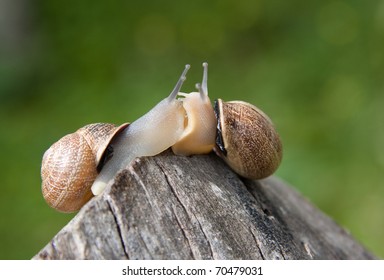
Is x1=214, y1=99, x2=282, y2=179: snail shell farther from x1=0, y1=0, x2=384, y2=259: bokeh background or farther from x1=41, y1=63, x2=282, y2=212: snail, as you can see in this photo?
x1=0, y1=0, x2=384, y2=259: bokeh background

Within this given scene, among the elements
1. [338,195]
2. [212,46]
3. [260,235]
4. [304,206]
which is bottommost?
[338,195]

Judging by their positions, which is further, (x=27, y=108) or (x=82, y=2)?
(x=82, y=2)

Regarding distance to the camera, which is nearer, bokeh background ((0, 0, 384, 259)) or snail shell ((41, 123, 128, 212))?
snail shell ((41, 123, 128, 212))

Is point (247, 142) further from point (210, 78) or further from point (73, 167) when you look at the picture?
point (210, 78)

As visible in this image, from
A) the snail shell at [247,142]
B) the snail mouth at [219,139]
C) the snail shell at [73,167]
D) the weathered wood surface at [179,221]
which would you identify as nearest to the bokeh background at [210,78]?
the snail shell at [247,142]

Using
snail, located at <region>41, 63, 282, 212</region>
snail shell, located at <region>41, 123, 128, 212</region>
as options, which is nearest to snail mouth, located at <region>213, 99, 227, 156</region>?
snail, located at <region>41, 63, 282, 212</region>

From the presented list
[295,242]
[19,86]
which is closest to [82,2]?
[19,86]

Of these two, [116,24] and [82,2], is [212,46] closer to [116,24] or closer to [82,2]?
[116,24]
